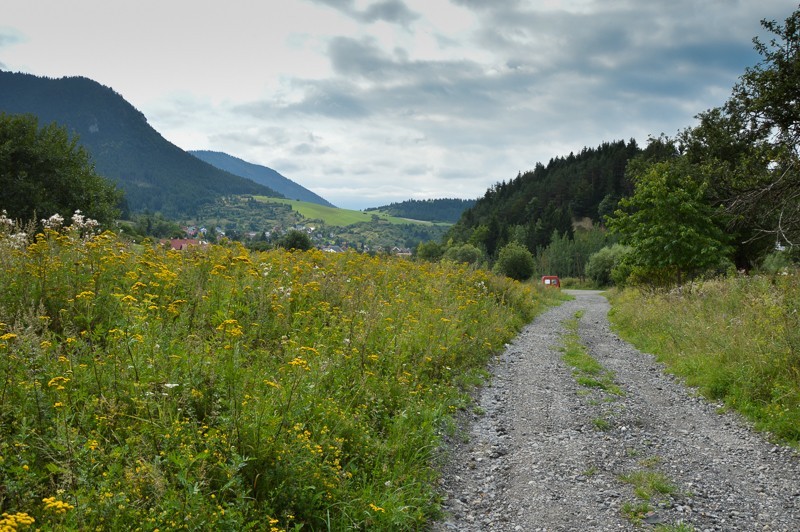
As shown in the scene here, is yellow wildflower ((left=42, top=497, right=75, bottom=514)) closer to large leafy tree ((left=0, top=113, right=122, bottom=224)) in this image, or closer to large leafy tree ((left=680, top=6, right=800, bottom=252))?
large leafy tree ((left=680, top=6, right=800, bottom=252))

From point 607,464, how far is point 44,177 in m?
40.1

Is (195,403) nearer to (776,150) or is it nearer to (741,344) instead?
(741,344)

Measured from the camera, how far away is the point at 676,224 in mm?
21281

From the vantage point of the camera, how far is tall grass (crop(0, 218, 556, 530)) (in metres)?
3.66

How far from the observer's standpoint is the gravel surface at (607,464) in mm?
5227

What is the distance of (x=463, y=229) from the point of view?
150m

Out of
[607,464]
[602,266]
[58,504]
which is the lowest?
[607,464]

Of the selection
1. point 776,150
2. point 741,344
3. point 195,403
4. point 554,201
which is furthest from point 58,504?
point 554,201

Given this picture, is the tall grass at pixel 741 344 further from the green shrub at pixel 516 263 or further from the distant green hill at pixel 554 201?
the distant green hill at pixel 554 201

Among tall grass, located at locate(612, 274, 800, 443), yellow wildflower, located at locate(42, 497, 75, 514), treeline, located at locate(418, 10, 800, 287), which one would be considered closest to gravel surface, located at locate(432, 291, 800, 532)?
tall grass, located at locate(612, 274, 800, 443)

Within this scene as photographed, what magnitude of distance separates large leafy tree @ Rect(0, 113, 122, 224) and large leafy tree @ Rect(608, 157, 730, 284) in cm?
3524

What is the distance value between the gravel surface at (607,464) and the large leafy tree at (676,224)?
13.0m

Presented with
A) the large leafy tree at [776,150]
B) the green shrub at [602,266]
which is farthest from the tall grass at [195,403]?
the green shrub at [602,266]

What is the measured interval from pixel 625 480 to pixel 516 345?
908 centimetres
